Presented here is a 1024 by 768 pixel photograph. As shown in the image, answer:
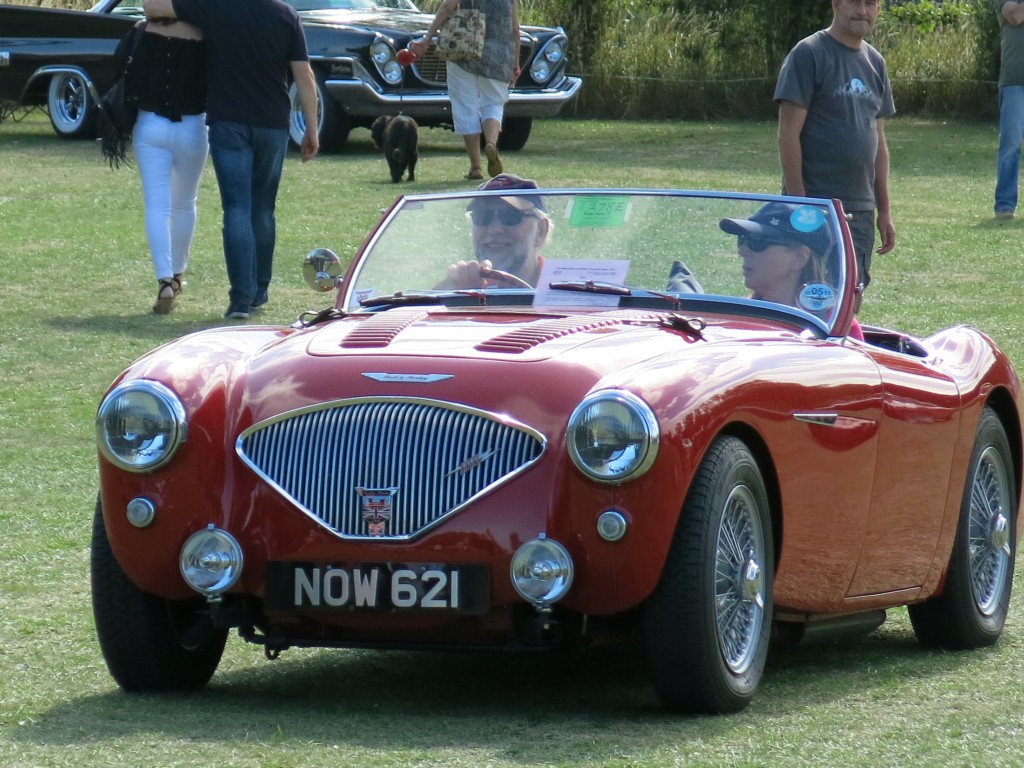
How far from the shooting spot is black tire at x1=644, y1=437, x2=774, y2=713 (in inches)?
171

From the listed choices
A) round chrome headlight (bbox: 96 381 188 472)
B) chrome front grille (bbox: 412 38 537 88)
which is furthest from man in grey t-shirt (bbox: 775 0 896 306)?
chrome front grille (bbox: 412 38 537 88)

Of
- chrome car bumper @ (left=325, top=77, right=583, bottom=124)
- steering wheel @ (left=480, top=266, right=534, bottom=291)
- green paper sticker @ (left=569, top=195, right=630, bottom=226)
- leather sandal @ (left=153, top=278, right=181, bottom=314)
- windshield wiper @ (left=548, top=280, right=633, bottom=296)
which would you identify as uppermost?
green paper sticker @ (left=569, top=195, right=630, bottom=226)

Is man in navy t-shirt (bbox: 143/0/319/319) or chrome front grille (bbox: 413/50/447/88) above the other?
man in navy t-shirt (bbox: 143/0/319/319)

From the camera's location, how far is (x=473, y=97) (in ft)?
54.3

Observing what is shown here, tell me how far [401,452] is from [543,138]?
18.2 metres

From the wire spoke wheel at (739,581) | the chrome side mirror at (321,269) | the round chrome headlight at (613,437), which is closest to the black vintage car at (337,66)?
the chrome side mirror at (321,269)

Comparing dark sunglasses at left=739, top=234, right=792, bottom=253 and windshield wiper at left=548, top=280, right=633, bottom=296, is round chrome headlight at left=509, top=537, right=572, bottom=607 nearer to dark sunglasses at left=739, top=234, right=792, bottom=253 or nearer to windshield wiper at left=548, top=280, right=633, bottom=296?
windshield wiper at left=548, top=280, right=633, bottom=296

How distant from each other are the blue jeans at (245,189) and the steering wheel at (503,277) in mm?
5277

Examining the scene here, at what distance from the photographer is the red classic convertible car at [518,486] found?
170 inches

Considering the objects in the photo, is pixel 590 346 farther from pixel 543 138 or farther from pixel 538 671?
pixel 543 138

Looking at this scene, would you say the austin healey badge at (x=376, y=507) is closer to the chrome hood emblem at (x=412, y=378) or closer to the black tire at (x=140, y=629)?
the chrome hood emblem at (x=412, y=378)

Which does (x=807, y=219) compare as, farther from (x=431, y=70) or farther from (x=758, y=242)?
(x=431, y=70)

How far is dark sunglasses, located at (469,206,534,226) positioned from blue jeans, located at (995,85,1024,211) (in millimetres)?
9955

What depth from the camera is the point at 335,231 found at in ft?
47.0
